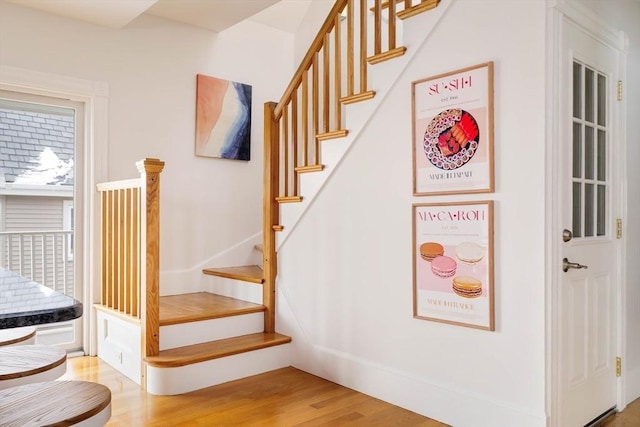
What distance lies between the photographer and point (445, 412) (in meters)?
2.49

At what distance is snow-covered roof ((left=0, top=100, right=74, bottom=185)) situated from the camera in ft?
11.1

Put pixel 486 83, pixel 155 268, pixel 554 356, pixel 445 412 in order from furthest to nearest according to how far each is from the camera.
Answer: pixel 155 268, pixel 445 412, pixel 486 83, pixel 554 356

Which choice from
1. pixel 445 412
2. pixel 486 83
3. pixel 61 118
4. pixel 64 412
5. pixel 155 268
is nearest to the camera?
pixel 64 412

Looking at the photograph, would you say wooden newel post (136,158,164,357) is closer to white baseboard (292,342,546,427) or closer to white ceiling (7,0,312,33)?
white baseboard (292,342,546,427)

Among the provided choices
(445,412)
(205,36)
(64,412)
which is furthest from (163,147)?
(64,412)

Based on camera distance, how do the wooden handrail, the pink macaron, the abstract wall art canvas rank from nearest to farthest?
the pink macaron, the wooden handrail, the abstract wall art canvas

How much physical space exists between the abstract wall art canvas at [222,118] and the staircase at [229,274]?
87cm

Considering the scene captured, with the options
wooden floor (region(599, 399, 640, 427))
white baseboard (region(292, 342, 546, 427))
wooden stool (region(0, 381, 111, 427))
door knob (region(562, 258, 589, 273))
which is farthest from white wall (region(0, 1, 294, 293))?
wooden floor (region(599, 399, 640, 427))

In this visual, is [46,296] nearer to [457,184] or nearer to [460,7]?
[457,184]

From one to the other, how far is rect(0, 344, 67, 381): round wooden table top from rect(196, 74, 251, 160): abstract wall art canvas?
2.80 metres

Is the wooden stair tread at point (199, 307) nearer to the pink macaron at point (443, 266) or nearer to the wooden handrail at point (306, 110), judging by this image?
the wooden handrail at point (306, 110)

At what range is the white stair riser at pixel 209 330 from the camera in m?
3.08

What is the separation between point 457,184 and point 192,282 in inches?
100.0

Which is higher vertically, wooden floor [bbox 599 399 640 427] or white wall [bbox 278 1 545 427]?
white wall [bbox 278 1 545 427]
